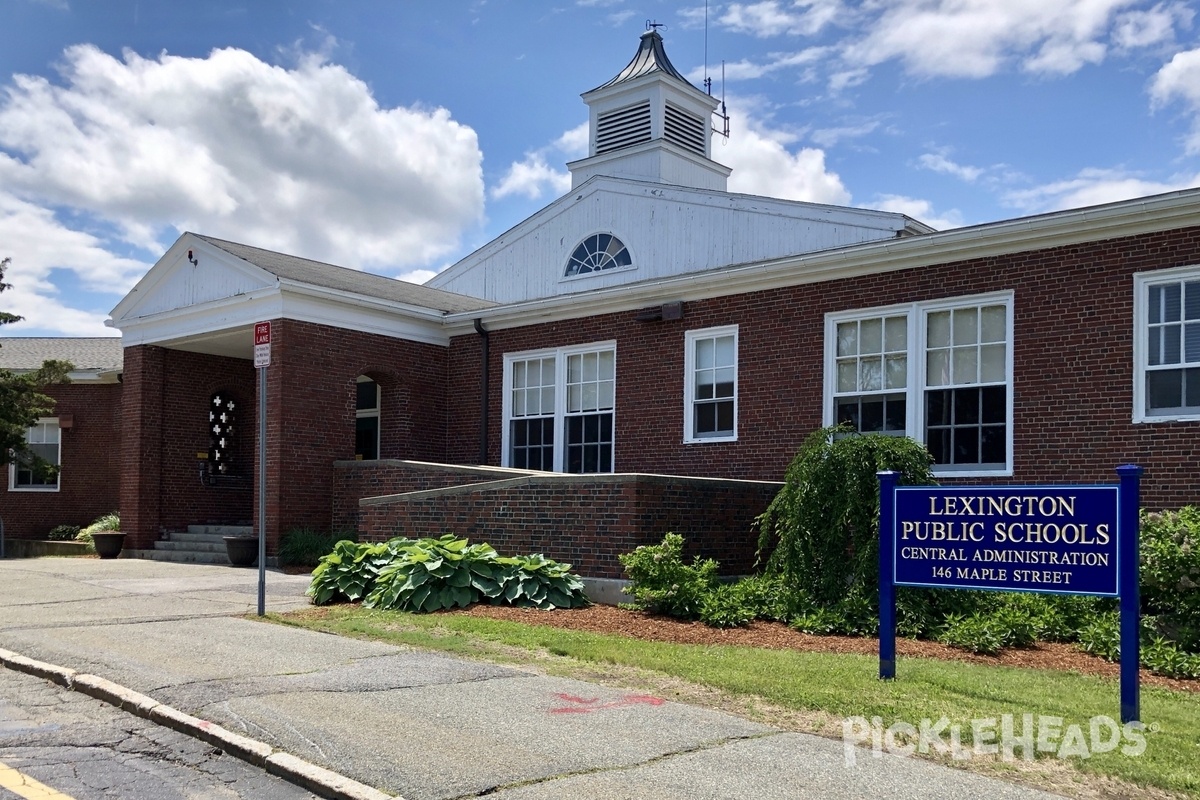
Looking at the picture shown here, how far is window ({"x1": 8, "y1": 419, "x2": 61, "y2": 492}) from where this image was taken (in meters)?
24.3

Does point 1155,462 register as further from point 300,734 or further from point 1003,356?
point 300,734

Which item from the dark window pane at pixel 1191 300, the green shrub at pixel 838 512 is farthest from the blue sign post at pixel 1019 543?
the dark window pane at pixel 1191 300

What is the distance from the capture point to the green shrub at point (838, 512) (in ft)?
35.5

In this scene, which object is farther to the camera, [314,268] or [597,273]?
[597,273]

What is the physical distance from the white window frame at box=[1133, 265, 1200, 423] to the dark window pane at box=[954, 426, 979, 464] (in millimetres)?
1930

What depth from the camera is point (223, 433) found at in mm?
21953

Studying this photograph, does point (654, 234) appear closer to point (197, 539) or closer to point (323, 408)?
point (323, 408)

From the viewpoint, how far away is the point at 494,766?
552cm

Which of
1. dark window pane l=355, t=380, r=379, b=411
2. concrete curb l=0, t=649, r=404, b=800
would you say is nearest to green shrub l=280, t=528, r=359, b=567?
dark window pane l=355, t=380, r=379, b=411

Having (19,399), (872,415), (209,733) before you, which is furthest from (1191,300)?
(19,399)

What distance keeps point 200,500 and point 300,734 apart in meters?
16.0

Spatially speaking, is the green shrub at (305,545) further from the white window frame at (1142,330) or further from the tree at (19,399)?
the white window frame at (1142,330)

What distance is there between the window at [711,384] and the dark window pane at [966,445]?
10.7 feet

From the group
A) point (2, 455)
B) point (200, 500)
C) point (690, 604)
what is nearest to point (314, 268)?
point (200, 500)
